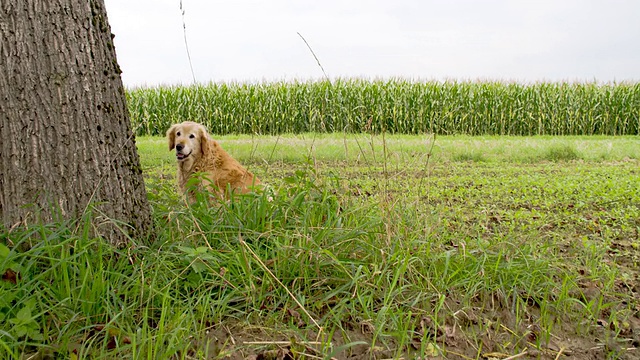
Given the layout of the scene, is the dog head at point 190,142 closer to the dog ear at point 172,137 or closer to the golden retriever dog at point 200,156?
the golden retriever dog at point 200,156

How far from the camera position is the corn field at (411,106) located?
21.2 metres

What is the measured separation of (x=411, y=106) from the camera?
2158 cm

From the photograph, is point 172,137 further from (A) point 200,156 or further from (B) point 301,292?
(B) point 301,292

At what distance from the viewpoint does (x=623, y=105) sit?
22.8 metres

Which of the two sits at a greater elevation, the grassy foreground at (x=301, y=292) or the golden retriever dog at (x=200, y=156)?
the golden retriever dog at (x=200, y=156)

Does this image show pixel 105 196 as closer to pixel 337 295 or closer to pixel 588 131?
pixel 337 295

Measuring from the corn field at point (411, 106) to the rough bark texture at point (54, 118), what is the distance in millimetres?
17593

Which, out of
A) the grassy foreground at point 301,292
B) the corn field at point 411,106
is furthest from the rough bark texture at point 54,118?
the corn field at point 411,106

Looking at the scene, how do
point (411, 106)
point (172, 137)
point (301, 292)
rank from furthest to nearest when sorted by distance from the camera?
point (411, 106), point (172, 137), point (301, 292)

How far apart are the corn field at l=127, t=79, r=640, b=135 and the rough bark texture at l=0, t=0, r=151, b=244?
57.7 ft

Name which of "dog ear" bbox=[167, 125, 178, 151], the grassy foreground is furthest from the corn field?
the grassy foreground

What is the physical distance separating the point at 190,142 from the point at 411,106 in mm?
17254

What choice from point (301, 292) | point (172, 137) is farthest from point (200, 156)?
point (301, 292)

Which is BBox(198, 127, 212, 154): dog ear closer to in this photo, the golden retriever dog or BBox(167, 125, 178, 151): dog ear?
the golden retriever dog
